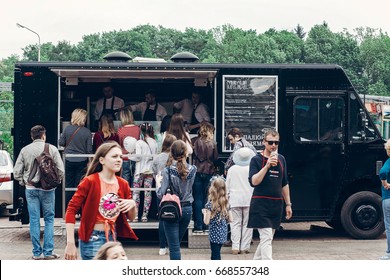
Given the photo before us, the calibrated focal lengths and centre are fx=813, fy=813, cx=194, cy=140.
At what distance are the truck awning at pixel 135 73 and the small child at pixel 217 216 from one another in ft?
9.78

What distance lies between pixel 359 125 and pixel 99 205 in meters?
7.19

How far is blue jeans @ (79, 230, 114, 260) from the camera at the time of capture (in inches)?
273

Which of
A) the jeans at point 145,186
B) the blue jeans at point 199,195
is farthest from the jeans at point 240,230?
the jeans at point 145,186

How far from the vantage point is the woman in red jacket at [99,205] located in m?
6.89

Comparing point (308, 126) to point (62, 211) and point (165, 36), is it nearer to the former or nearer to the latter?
point (62, 211)

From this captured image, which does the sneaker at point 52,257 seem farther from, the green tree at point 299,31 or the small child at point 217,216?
the green tree at point 299,31

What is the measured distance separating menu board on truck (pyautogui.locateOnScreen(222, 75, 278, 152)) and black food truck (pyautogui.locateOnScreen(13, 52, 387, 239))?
0.6 inches

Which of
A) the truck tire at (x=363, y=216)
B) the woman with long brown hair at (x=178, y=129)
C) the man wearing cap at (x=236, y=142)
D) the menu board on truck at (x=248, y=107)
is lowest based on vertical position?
the truck tire at (x=363, y=216)

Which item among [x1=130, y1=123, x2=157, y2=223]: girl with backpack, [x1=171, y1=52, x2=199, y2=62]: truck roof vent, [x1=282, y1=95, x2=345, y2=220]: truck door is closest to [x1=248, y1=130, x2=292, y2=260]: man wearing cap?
[x1=130, y1=123, x2=157, y2=223]: girl with backpack

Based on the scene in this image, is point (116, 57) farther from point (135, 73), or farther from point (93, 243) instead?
point (93, 243)

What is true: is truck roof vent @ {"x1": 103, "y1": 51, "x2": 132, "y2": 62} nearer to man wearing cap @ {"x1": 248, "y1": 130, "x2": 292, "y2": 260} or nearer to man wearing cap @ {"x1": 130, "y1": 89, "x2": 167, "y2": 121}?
man wearing cap @ {"x1": 130, "y1": 89, "x2": 167, "y2": 121}

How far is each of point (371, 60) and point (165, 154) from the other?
232 ft

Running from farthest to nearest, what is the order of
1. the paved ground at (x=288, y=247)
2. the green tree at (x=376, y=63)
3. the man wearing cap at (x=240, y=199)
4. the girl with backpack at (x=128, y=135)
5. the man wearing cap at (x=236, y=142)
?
the green tree at (x=376, y=63) → the girl with backpack at (x=128, y=135) → the man wearing cap at (x=236, y=142) → the man wearing cap at (x=240, y=199) → the paved ground at (x=288, y=247)

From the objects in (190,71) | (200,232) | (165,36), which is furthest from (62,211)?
(165,36)
